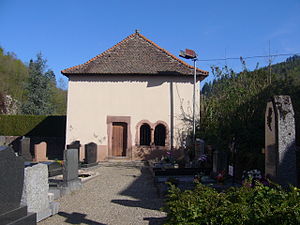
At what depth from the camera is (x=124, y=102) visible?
17.5 meters

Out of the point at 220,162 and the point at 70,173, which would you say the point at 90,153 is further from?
the point at 220,162

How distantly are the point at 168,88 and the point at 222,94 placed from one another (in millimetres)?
3227

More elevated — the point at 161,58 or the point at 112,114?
the point at 161,58

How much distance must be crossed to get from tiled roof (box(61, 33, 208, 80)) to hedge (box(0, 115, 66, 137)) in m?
6.56

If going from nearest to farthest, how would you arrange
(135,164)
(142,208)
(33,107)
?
1. (142,208)
2. (135,164)
3. (33,107)

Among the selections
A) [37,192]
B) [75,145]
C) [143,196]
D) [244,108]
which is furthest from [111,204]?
[75,145]

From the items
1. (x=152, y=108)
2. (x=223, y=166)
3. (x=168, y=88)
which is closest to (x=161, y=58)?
(x=168, y=88)

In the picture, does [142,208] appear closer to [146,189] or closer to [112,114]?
[146,189]

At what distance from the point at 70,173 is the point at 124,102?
9.43m

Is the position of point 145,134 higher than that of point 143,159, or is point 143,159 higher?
point 145,134

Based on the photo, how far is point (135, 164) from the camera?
1603 centimetres

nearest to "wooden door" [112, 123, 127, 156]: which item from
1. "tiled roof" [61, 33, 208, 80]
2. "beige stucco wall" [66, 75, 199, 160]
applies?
"beige stucco wall" [66, 75, 199, 160]

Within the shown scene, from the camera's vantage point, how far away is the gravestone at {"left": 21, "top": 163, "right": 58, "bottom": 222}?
537cm

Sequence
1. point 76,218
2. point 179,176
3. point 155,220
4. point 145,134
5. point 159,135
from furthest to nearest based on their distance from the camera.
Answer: point 145,134 → point 159,135 → point 179,176 → point 76,218 → point 155,220
